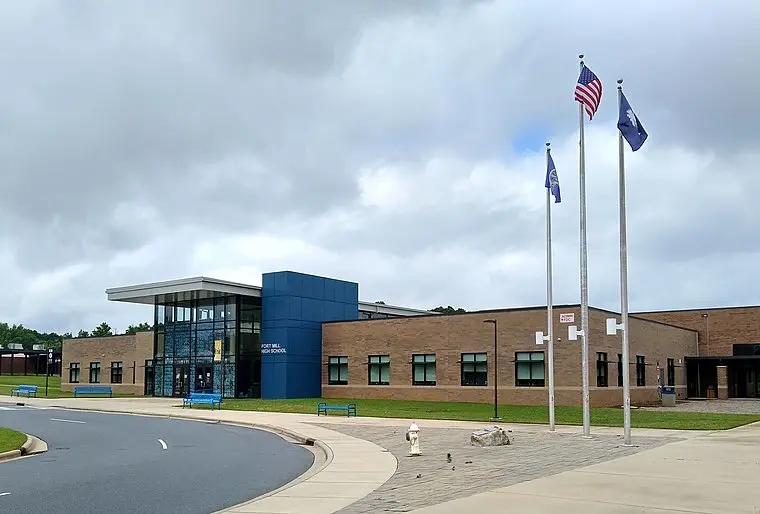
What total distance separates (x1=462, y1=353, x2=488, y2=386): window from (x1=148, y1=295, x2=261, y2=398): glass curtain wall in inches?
604

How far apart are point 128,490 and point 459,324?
35722 millimetres

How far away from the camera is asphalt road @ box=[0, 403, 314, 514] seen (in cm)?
1220

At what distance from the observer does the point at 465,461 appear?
679 inches

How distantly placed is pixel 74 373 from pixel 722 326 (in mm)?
55208

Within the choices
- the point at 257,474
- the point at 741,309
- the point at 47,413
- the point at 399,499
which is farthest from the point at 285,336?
the point at 399,499

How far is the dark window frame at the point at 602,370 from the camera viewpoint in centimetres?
4344

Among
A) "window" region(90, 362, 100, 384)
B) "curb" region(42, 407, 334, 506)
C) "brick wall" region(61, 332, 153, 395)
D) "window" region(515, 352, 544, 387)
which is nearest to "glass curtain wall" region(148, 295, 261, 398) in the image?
"brick wall" region(61, 332, 153, 395)

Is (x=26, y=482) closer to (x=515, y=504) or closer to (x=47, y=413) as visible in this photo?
(x=515, y=504)

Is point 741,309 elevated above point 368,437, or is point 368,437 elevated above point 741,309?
point 741,309

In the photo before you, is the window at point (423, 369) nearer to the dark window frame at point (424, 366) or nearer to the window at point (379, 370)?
the dark window frame at point (424, 366)

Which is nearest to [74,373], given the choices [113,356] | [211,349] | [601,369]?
[113,356]

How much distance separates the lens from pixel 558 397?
140ft

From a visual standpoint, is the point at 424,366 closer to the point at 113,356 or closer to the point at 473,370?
the point at 473,370

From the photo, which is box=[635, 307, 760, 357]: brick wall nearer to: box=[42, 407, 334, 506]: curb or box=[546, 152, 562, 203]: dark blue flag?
box=[546, 152, 562, 203]: dark blue flag
